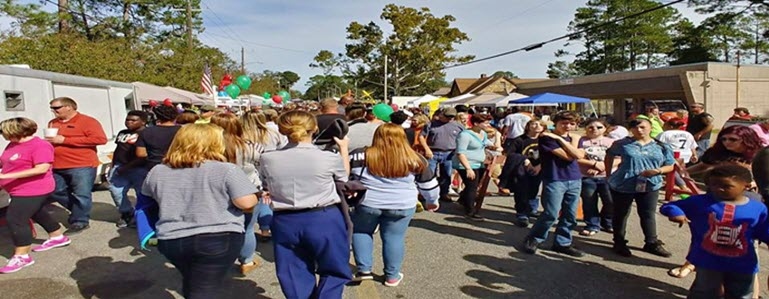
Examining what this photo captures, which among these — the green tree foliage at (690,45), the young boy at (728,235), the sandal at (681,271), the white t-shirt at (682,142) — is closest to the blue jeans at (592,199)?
the sandal at (681,271)

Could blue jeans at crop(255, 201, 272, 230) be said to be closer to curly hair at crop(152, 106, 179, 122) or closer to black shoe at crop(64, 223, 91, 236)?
curly hair at crop(152, 106, 179, 122)

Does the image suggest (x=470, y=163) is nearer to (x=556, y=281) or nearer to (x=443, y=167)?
(x=443, y=167)

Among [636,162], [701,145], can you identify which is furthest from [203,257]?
[701,145]

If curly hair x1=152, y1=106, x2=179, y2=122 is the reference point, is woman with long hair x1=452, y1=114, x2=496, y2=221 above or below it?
below

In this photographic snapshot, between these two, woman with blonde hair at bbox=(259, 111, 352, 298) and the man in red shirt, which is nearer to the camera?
woman with blonde hair at bbox=(259, 111, 352, 298)

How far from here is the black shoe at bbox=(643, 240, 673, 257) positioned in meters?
4.52

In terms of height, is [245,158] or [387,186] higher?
[245,158]

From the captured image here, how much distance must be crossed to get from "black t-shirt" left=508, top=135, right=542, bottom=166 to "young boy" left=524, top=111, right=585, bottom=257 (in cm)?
81

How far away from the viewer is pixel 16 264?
4.29m

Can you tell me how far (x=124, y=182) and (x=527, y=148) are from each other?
16.0 feet

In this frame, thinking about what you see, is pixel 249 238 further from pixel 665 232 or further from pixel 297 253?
pixel 665 232

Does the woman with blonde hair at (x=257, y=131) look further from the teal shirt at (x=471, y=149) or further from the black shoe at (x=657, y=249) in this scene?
the black shoe at (x=657, y=249)

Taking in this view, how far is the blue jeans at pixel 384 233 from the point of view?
360 centimetres

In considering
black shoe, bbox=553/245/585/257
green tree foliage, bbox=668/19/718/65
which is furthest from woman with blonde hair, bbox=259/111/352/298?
green tree foliage, bbox=668/19/718/65
